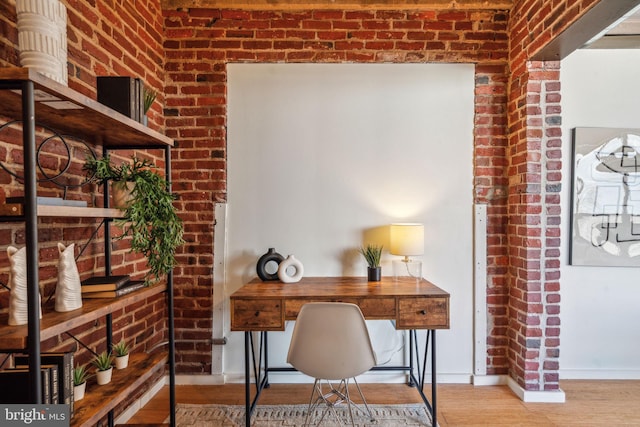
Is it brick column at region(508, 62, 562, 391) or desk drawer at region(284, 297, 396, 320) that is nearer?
desk drawer at region(284, 297, 396, 320)

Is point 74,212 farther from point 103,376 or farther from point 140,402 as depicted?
point 140,402

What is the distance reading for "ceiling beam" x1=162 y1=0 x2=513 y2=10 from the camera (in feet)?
8.46

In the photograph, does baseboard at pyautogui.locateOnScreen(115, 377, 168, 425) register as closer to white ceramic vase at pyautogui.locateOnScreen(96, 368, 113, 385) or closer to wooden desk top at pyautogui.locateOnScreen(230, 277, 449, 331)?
white ceramic vase at pyautogui.locateOnScreen(96, 368, 113, 385)

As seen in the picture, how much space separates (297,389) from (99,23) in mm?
2739

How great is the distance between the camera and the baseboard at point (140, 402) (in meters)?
2.15

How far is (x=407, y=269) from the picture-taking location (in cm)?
256

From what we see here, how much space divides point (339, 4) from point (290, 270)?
206 cm

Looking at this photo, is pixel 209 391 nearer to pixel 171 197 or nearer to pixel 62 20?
pixel 171 197

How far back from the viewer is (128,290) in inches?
64.4

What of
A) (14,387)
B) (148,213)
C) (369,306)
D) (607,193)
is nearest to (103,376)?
(14,387)

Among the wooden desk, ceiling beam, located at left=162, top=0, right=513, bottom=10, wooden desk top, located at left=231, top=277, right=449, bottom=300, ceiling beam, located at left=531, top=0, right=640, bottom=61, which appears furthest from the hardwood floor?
ceiling beam, located at left=162, top=0, right=513, bottom=10

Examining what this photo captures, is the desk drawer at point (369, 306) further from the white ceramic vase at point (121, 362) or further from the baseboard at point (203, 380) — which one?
the baseboard at point (203, 380)

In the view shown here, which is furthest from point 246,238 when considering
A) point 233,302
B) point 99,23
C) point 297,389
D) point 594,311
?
point 594,311

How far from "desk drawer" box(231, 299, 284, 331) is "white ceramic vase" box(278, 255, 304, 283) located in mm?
350
